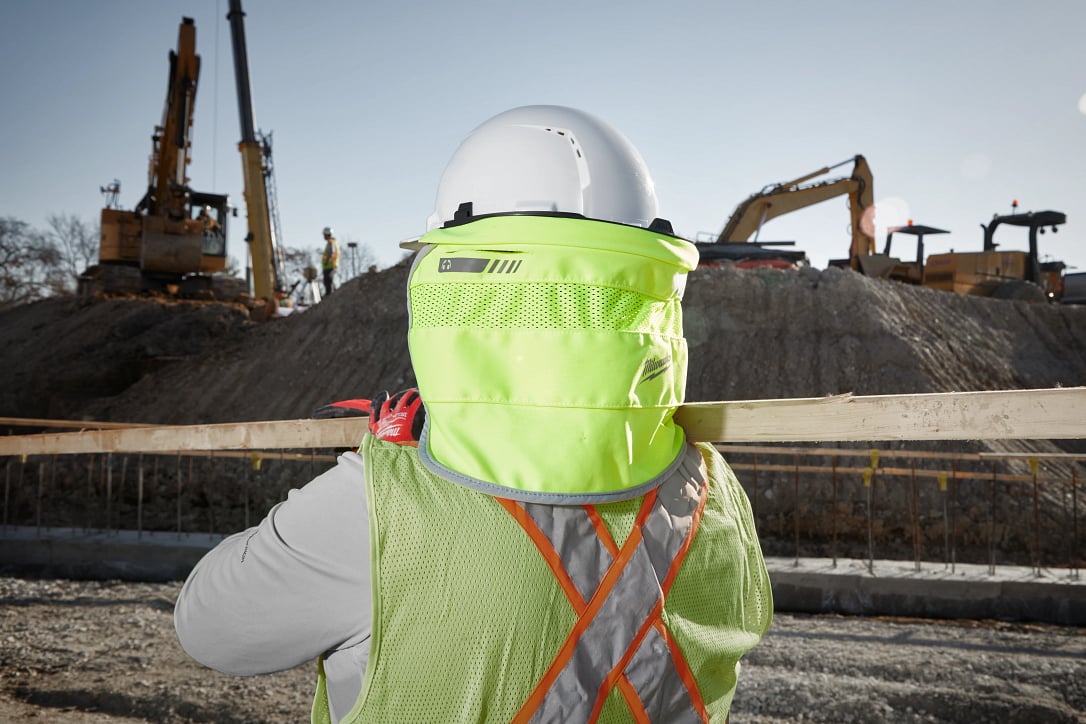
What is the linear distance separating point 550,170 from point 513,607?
81cm

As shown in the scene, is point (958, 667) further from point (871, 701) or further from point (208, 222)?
point (208, 222)

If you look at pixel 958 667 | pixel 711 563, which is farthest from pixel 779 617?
pixel 711 563

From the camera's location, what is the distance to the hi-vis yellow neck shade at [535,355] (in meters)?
1.10

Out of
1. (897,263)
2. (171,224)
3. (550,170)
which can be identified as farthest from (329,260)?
(550,170)

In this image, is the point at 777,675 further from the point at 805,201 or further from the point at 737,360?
the point at 805,201

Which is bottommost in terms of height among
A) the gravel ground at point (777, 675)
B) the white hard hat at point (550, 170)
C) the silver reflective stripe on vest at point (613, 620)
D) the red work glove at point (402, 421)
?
the gravel ground at point (777, 675)

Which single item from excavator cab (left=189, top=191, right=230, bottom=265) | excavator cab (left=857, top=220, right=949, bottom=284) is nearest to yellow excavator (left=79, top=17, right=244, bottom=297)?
excavator cab (left=189, top=191, right=230, bottom=265)

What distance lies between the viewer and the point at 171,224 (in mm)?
19188

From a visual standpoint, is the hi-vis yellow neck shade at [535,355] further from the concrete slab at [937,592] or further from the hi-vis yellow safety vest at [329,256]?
the hi-vis yellow safety vest at [329,256]

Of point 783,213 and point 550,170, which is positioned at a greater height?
point 783,213

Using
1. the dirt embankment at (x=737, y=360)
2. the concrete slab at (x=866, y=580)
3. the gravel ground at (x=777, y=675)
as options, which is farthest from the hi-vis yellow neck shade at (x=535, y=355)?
the dirt embankment at (x=737, y=360)

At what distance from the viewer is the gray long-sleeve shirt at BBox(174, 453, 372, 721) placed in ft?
3.58

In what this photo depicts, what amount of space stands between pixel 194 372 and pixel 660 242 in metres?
18.3

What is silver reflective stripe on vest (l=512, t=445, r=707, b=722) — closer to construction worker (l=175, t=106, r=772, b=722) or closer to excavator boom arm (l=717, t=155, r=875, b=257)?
construction worker (l=175, t=106, r=772, b=722)
